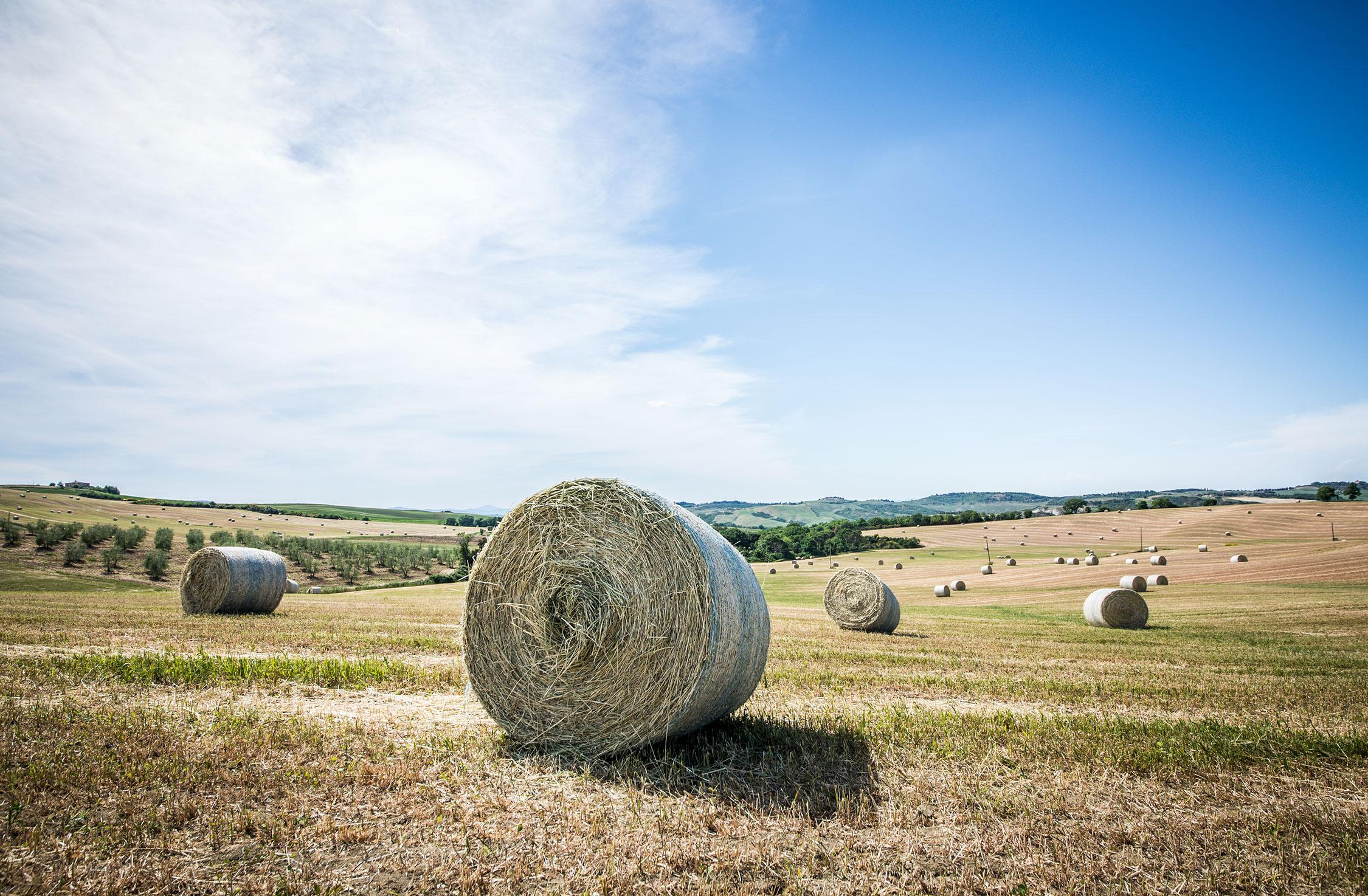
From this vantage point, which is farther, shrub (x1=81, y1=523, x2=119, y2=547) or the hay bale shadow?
shrub (x1=81, y1=523, x2=119, y2=547)

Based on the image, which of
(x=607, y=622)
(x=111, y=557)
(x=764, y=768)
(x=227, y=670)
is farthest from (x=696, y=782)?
(x=111, y=557)

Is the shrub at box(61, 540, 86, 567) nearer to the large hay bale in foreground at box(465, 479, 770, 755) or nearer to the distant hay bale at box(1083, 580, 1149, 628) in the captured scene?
the large hay bale in foreground at box(465, 479, 770, 755)

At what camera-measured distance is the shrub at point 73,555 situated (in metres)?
31.2

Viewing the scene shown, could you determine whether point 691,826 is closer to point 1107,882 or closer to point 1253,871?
point 1107,882

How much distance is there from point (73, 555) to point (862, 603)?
118 feet

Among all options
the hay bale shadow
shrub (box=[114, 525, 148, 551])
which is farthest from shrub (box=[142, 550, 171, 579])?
the hay bale shadow

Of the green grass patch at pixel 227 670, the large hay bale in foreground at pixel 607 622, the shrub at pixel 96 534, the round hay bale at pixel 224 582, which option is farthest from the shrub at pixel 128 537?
the large hay bale in foreground at pixel 607 622

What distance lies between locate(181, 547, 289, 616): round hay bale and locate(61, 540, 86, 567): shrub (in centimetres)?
2210

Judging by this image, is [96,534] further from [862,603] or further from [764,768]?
[764,768]

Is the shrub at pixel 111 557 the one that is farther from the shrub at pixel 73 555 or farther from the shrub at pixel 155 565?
the shrub at pixel 155 565

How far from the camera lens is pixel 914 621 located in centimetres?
1930

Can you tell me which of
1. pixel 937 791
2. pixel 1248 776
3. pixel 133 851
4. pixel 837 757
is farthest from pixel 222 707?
pixel 1248 776

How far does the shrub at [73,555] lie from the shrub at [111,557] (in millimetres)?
771

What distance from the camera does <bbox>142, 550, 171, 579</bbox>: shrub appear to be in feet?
103
